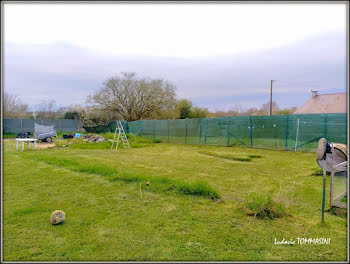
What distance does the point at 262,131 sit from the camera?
1103cm

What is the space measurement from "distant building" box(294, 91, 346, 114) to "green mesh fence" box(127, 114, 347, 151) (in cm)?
913

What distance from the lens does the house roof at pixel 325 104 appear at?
16.8 metres

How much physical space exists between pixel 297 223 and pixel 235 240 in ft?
3.25

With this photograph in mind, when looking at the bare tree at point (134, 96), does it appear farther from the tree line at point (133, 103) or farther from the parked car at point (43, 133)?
the parked car at point (43, 133)

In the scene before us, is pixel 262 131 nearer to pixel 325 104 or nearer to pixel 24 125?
pixel 325 104

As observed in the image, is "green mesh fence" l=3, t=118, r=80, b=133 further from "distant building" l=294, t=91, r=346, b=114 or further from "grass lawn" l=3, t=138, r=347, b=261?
"distant building" l=294, t=91, r=346, b=114

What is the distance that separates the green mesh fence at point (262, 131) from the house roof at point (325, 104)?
913 cm

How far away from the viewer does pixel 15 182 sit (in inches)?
193

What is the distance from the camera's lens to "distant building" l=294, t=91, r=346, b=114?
16.8m

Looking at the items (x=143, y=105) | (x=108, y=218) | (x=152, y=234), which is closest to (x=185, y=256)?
(x=152, y=234)

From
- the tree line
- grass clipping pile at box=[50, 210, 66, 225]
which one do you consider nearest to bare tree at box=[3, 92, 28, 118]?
the tree line

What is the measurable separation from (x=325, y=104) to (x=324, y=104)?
6.3 inches

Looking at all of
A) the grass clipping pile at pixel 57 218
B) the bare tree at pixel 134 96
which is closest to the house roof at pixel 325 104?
the bare tree at pixel 134 96

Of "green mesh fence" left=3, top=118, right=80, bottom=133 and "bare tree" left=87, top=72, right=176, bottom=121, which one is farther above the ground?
"bare tree" left=87, top=72, right=176, bottom=121
